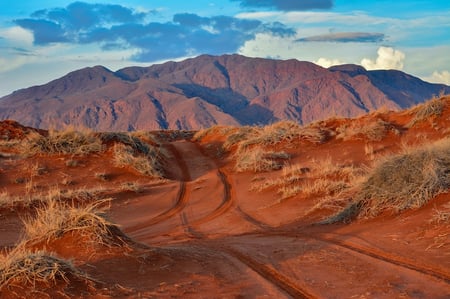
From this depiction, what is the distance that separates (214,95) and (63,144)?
132 m

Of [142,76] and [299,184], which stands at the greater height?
[142,76]

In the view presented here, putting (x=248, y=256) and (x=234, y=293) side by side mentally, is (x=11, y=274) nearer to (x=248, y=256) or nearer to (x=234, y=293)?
(x=234, y=293)

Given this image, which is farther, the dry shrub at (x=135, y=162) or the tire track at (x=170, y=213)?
the dry shrub at (x=135, y=162)

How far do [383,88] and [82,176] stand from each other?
14169cm

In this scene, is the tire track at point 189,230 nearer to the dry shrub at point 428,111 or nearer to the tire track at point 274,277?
the tire track at point 274,277

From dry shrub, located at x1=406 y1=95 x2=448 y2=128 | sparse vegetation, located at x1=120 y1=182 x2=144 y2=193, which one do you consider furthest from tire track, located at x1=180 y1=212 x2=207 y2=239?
dry shrub, located at x1=406 y1=95 x2=448 y2=128

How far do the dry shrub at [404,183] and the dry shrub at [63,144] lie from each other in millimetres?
12769

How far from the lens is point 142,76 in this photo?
188 meters

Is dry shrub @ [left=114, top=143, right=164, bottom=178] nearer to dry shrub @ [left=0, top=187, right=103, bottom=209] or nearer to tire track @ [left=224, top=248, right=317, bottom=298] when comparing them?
dry shrub @ [left=0, top=187, right=103, bottom=209]

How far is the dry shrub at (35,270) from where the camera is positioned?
534 cm

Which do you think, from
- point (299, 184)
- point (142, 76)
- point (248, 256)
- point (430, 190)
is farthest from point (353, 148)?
point (142, 76)

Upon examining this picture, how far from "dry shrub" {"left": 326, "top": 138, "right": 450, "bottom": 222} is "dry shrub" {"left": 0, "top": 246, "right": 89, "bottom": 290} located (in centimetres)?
615

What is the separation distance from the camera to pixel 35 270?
542cm

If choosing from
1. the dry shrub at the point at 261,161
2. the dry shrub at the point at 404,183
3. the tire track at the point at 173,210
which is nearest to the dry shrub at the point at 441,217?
the dry shrub at the point at 404,183
